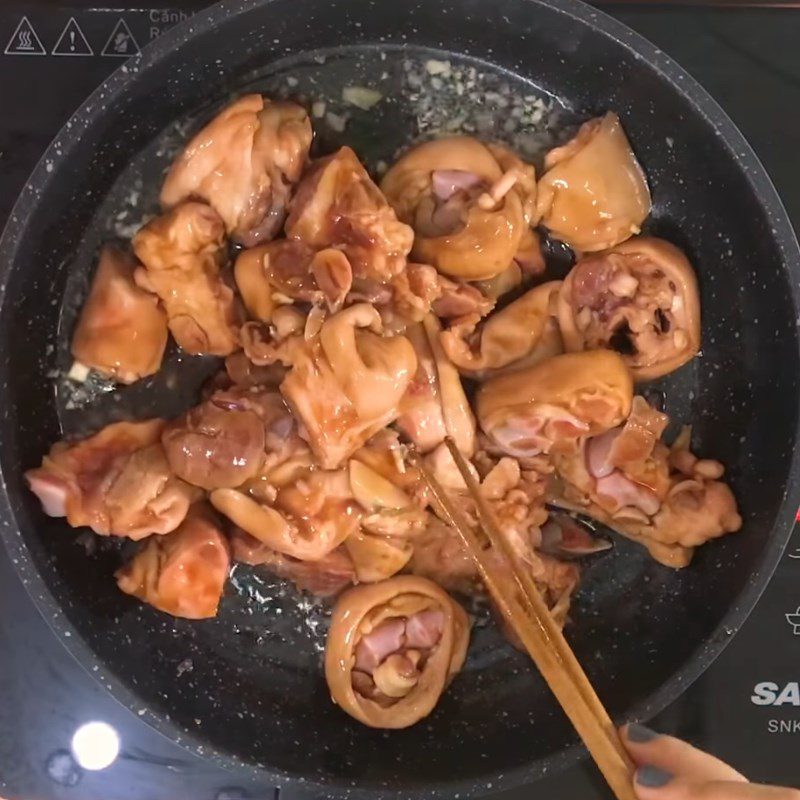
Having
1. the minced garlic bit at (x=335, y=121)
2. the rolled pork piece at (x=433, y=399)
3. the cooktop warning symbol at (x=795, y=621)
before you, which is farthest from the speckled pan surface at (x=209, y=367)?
the rolled pork piece at (x=433, y=399)

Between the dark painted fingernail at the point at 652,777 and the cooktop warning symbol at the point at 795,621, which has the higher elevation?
the dark painted fingernail at the point at 652,777

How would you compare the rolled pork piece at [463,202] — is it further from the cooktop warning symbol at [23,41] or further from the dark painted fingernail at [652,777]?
the dark painted fingernail at [652,777]

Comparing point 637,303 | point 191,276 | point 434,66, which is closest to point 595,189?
point 637,303

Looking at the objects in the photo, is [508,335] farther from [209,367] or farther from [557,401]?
[209,367]

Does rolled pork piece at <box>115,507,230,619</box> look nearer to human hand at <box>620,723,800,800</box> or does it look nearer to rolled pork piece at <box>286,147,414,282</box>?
rolled pork piece at <box>286,147,414,282</box>

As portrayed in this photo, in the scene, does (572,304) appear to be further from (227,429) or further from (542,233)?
(227,429)

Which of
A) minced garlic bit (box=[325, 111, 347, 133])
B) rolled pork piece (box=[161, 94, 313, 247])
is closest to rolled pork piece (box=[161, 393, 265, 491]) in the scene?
rolled pork piece (box=[161, 94, 313, 247])

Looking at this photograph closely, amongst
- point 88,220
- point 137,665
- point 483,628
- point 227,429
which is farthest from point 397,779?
point 88,220
